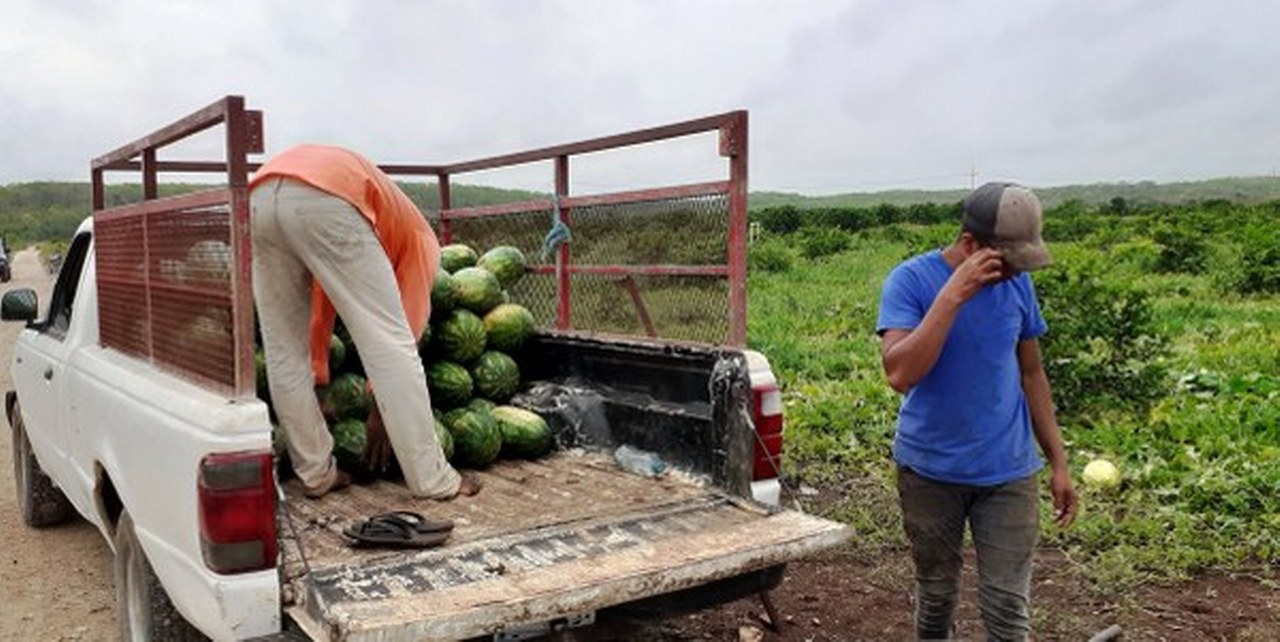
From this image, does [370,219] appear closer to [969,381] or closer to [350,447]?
[350,447]

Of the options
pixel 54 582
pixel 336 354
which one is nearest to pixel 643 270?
pixel 336 354

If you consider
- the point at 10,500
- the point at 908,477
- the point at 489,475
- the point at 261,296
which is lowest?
the point at 10,500

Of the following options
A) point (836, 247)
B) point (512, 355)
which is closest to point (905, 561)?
point (512, 355)

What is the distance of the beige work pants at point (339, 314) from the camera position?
4.04 m

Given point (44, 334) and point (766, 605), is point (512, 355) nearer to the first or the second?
point (766, 605)

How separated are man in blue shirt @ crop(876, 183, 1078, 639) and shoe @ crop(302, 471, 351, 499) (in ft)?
7.74

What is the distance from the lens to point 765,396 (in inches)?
158

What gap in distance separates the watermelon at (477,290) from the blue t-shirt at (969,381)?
9.33ft

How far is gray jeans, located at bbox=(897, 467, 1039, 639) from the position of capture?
10.9ft

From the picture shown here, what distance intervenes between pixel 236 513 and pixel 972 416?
7.37 feet

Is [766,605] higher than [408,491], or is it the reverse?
[408,491]

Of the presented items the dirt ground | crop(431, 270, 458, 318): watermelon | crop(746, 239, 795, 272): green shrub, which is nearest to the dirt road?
the dirt ground

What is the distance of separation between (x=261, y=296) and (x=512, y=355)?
1715 mm

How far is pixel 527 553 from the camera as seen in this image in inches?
137
